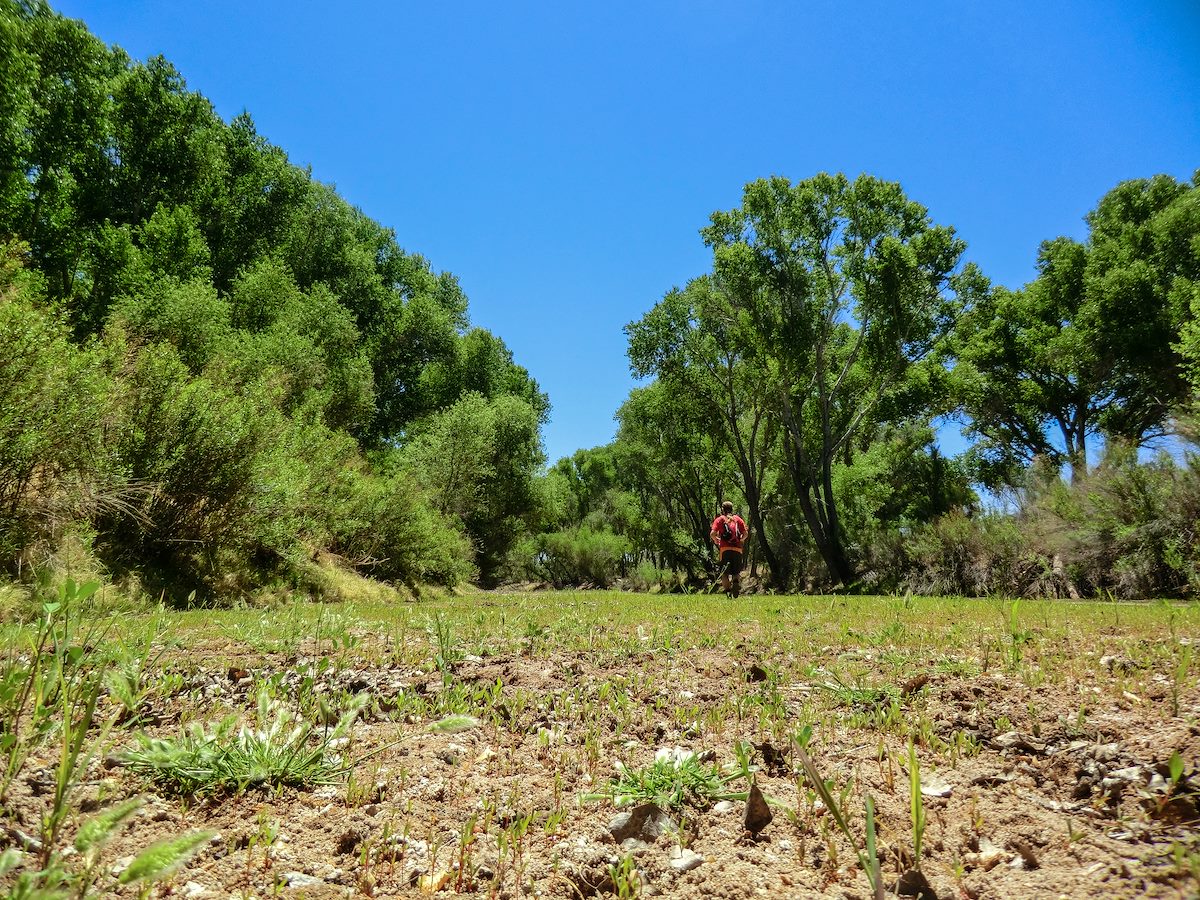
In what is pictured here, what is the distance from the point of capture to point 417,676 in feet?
13.6

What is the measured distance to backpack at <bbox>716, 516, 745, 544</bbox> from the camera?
637 inches

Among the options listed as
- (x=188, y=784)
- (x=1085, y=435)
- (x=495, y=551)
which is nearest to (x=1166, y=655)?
(x=188, y=784)

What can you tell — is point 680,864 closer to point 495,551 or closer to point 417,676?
point 417,676

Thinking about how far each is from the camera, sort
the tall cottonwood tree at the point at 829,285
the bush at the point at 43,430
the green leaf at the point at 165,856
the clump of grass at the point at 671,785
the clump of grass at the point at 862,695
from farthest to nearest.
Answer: the tall cottonwood tree at the point at 829,285
the bush at the point at 43,430
the clump of grass at the point at 862,695
the clump of grass at the point at 671,785
the green leaf at the point at 165,856

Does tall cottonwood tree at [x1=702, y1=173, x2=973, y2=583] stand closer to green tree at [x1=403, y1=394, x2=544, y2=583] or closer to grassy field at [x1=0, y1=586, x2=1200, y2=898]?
green tree at [x1=403, y1=394, x2=544, y2=583]

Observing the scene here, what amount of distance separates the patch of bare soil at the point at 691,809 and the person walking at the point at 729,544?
41.1 ft

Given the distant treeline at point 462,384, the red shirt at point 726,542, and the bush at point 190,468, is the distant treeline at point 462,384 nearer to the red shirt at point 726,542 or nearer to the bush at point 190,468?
the bush at point 190,468

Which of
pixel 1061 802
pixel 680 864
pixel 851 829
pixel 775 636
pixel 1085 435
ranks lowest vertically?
pixel 680 864

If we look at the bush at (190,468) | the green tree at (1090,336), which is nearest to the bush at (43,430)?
the bush at (190,468)

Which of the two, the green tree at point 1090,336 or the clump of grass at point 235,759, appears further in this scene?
the green tree at point 1090,336

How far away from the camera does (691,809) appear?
7.97ft

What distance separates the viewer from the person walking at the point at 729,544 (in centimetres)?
1598

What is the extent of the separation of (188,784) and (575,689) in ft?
7.73

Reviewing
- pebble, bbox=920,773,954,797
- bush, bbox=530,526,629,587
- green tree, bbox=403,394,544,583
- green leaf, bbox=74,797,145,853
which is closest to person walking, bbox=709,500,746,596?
pebble, bbox=920,773,954,797
